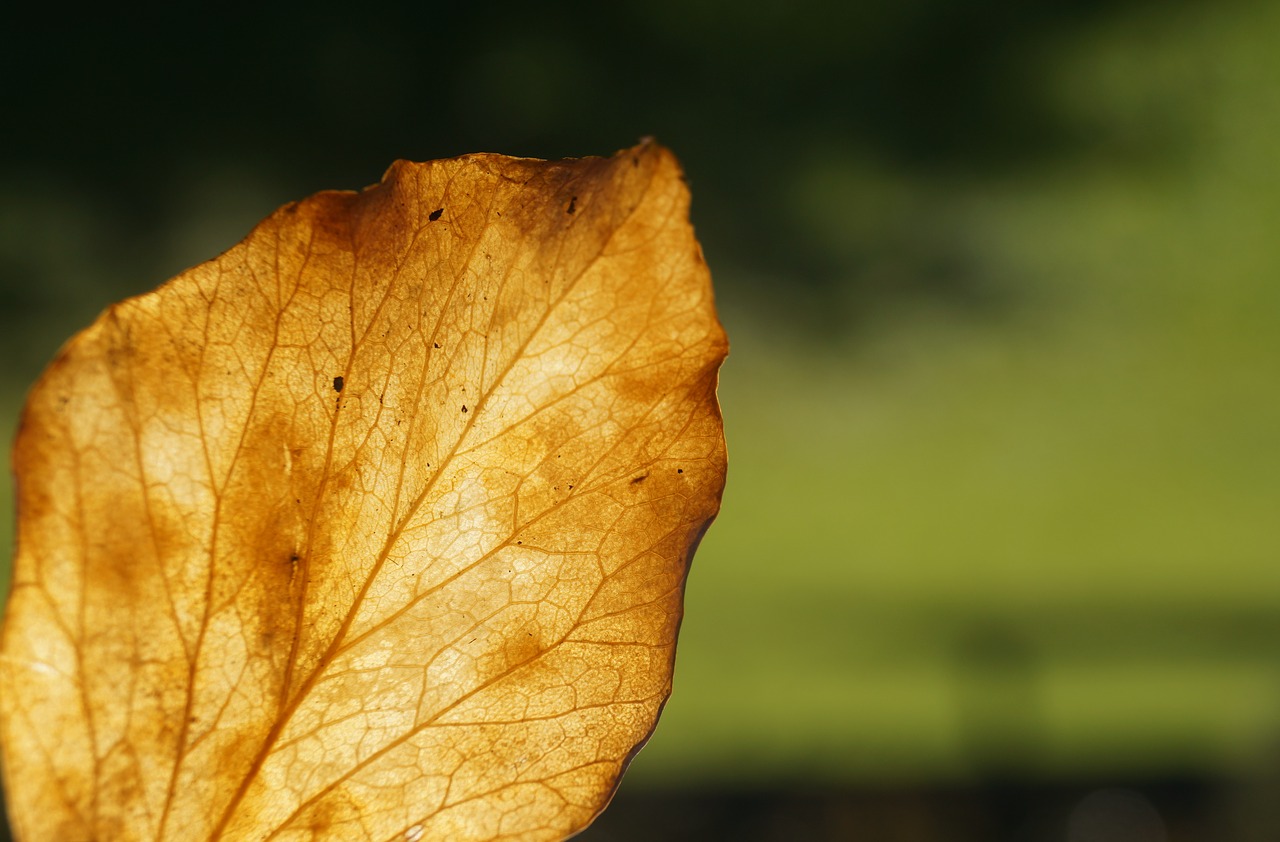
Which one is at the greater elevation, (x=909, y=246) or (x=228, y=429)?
(x=909, y=246)

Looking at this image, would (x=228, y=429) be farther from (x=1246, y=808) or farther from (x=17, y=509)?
(x=1246, y=808)

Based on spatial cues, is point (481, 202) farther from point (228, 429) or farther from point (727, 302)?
point (727, 302)

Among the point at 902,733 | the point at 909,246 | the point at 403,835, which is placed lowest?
the point at 403,835

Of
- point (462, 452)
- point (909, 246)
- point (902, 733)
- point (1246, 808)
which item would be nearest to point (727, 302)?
point (909, 246)

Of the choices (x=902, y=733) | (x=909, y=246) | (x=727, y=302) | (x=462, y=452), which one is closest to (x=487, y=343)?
(x=462, y=452)

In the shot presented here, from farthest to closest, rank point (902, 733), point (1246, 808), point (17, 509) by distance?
point (902, 733) → point (1246, 808) → point (17, 509)

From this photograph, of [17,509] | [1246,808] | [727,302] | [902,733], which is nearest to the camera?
[17,509]

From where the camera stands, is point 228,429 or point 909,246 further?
point 909,246
